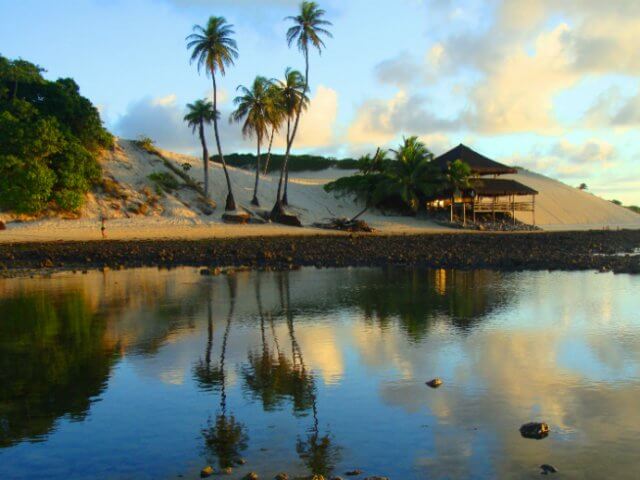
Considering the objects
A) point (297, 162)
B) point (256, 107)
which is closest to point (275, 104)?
point (256, 107)

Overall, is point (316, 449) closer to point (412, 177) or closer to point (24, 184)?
point (24, 184)

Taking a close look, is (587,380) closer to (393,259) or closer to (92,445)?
(92,445)

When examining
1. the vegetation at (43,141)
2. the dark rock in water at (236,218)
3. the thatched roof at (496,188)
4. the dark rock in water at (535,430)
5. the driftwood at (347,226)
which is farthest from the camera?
the thatched roof at (496,188)

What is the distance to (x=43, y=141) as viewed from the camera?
3566 centimetres

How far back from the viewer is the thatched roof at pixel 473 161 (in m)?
52.9

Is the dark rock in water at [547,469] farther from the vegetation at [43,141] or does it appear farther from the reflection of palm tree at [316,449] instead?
the vegetation at [43,141]

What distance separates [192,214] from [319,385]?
115 feet

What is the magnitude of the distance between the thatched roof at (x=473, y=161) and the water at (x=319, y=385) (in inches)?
1405

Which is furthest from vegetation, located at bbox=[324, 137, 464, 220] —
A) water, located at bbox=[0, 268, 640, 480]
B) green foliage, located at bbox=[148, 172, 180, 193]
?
water, located at bbox=[0, 268, 640, 480]

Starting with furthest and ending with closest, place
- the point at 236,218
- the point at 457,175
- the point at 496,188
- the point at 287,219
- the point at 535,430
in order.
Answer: the point at 496,188, the point at 457,175, the point at 287,219, the point at 236,218, the point at 535,430

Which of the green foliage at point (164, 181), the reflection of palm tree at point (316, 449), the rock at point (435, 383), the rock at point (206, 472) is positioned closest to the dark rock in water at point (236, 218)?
the green foliage at point (164, 181)

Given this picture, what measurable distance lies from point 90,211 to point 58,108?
6.68m

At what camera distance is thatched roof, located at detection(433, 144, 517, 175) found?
5288 centimetres

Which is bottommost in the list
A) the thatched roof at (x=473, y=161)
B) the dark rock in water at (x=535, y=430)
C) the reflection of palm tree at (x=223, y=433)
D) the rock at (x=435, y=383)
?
the reflection of palm tree at (x=223, y=433)
